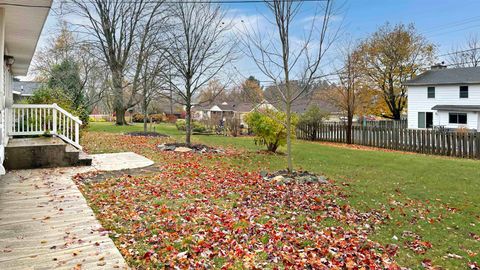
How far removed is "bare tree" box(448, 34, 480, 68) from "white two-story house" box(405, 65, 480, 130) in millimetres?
5748

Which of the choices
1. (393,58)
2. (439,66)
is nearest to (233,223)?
(393,58)

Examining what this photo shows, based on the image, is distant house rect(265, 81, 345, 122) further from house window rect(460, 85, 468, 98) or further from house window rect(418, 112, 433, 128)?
house window rect(460, 85, 468, 98)

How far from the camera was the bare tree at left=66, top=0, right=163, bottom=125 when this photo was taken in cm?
2377

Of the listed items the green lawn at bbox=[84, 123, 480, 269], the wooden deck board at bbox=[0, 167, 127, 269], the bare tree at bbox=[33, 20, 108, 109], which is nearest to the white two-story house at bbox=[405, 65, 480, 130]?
the green lawn at bbox=[84, 123, 480, 269]

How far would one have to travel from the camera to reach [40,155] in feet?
24.9

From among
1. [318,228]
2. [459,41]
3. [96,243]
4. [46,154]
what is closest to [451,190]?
[318,228]

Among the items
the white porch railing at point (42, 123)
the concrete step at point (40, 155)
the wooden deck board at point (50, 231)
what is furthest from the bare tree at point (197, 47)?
the wooden deck board at point (50, 231)

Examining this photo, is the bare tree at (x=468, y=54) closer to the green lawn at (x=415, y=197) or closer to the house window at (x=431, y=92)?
the house window at (x=431, y=92)

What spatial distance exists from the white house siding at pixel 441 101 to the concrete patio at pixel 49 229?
94.2 ft

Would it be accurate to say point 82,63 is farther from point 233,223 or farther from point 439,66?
point 439,66

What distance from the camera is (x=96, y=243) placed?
139 inches

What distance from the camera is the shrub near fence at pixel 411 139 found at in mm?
14530

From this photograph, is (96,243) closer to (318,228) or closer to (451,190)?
(318,228)

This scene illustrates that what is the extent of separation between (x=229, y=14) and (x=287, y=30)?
6694 mm
